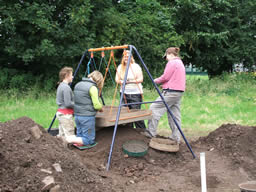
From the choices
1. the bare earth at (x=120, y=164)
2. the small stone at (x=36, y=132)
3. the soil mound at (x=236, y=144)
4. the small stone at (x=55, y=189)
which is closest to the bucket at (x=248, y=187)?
the bare earth at (x=120, y=164)

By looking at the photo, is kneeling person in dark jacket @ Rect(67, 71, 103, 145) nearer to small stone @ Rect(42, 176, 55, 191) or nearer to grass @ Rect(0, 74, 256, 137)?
small stone @ Rect(42, 176, 55, 191)

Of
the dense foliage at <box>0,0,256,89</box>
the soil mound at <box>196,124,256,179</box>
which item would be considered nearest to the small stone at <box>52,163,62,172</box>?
the soil mound at <box>196,124,256,179</box>

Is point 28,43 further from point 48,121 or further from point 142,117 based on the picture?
point 142,117

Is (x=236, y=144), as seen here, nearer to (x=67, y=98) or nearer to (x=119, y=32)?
(x=67, y=98)

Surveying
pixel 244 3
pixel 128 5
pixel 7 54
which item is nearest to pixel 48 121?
pixel 7 54

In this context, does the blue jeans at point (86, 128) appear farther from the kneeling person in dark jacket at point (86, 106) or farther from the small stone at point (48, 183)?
the small stone at point (48, 183)

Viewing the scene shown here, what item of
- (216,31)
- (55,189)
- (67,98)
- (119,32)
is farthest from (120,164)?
(216,31)

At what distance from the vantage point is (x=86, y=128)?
5383mm

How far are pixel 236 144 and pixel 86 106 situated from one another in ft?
9.63

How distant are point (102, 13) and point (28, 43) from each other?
335cm

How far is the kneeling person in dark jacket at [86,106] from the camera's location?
5.31m

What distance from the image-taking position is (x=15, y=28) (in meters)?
11.2

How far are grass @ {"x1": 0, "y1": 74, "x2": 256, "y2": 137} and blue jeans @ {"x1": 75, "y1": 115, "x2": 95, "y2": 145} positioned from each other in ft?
9.00

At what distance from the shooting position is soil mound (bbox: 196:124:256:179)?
5.33 metres
